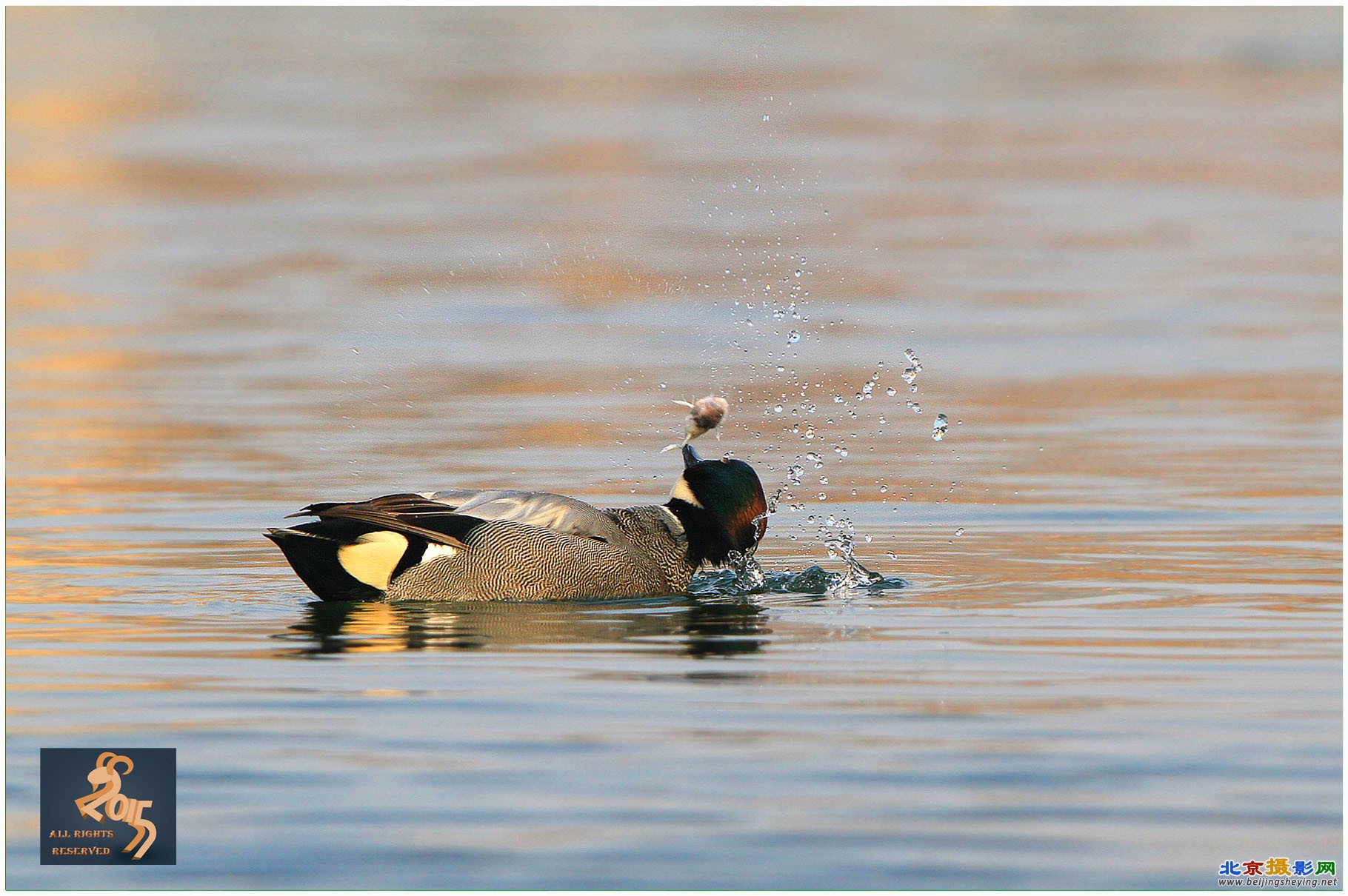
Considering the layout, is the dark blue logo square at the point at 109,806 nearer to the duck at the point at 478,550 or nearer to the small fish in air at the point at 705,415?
the duck at the point at 478,550

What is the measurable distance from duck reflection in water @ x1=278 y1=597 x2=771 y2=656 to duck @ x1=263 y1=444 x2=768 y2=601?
0.26 ft

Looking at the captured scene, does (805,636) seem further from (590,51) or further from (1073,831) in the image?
(590,51)

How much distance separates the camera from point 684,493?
10977mm

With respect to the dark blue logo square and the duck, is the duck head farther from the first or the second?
the dark blue logo square

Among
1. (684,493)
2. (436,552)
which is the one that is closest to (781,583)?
(684,493)

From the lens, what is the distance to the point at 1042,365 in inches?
661

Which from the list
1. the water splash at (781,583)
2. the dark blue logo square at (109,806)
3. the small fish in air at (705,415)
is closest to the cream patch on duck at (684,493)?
the small fish in air at (705,415)

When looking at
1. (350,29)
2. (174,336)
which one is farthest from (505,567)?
(350,29)

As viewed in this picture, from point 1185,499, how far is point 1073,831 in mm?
6203

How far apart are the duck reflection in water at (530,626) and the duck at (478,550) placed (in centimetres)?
8

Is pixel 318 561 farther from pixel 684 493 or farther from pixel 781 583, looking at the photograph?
pixel 781 583

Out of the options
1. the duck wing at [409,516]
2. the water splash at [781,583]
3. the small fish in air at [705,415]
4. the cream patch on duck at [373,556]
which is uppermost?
the small fish in air at [705,415]

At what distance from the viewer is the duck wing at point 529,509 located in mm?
10398

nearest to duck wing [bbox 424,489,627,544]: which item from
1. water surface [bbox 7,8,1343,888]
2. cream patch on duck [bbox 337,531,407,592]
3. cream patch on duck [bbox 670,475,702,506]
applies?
cream patch on duck [bbox 337,531,407,592]
